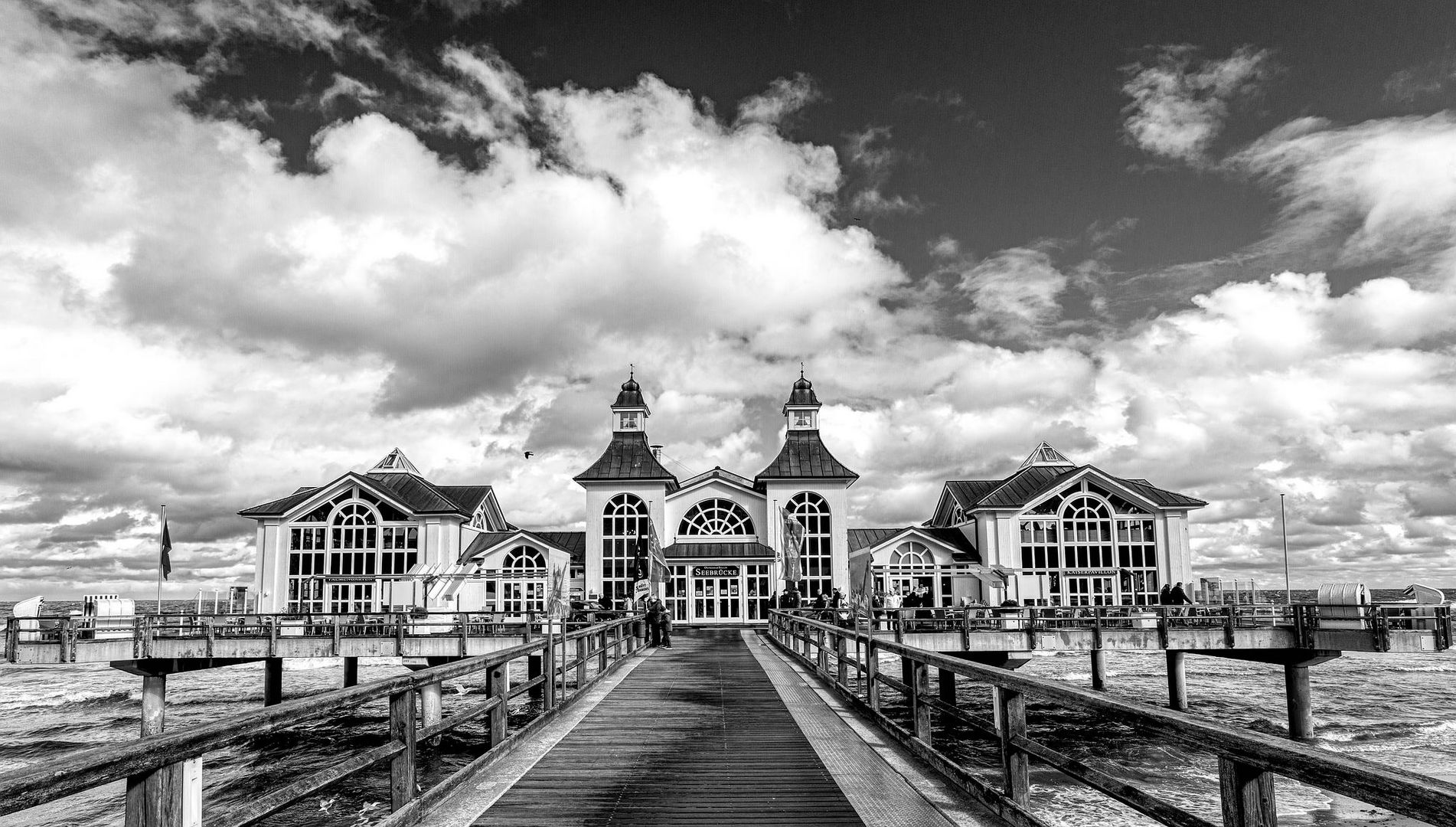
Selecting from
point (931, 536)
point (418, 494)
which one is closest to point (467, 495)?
point (418, 494)

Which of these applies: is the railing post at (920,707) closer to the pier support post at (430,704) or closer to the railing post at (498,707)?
the railing post at (498,707)

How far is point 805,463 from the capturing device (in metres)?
43.9

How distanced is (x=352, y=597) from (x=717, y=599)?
16056 mm

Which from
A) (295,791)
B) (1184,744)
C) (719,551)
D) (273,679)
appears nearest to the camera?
(1184,744)

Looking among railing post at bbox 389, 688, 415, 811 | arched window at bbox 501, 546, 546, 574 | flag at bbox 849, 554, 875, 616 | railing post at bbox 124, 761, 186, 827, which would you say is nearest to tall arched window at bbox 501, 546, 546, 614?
arched window at bbox 501, 546, 546, 574

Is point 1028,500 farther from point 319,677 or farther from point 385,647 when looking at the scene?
point 319,677

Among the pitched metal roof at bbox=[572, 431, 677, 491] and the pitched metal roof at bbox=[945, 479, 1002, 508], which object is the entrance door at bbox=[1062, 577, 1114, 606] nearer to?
the pitched metal roof at bbox=[945, 479, 1002, 508]

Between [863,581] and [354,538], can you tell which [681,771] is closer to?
[863,581]

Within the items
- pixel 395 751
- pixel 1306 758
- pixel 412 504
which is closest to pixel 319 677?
pixel 412 504

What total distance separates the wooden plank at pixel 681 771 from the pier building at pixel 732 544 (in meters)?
29.0

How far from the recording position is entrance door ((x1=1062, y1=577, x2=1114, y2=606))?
4225cm

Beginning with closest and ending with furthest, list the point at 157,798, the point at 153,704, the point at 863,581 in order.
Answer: the point at 157,798, the point at 863,581, the point at 153,704

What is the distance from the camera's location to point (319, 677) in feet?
143

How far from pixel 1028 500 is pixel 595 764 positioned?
3713cm
